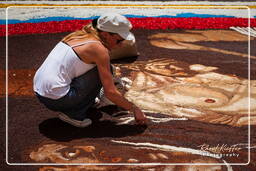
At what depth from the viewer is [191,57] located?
3660mm

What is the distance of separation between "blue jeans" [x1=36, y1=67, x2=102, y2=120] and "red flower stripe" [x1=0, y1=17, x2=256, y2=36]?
6.50 feet

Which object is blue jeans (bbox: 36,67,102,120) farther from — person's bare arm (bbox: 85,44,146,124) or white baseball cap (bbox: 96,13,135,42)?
white baseball cap (bbox: 96,13,135,42)

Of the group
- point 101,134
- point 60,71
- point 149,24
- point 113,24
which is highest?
point 113,24

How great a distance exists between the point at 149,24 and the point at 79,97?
2349mm

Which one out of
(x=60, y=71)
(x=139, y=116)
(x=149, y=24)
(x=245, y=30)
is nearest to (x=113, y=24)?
(x=60, y=71)

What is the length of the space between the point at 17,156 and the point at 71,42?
0.69m

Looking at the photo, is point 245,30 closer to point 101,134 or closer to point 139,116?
point 139,116

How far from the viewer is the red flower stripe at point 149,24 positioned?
13.9 ft

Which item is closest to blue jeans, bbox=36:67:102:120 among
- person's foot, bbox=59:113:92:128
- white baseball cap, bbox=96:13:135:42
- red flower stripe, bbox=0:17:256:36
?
person's foot, bbox=59:113:92:128

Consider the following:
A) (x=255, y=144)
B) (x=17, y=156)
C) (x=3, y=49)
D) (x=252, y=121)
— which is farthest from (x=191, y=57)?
(x=17, y=156)

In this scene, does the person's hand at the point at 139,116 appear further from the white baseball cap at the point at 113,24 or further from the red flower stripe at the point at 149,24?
the red flower stripe at the point at 149,24

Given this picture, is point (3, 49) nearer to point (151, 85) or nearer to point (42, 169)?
point (151, 85)

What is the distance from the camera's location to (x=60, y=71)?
2279mm

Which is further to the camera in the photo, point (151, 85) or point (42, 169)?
point (151, 85)
